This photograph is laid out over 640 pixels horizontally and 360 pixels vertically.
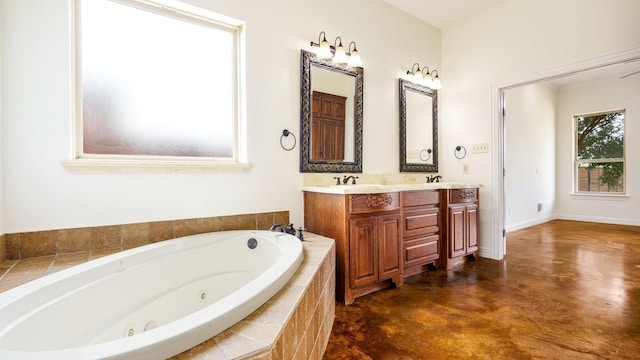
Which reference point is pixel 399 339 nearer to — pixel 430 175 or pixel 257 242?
pixel 257 242

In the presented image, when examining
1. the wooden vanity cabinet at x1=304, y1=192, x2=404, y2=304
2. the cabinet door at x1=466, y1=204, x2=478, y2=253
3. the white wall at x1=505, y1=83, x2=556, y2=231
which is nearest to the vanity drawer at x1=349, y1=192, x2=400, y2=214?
the wooden vanity cabinet at x1=304, y1=192, x2=404, y2=304

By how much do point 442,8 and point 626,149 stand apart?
14.9 ft

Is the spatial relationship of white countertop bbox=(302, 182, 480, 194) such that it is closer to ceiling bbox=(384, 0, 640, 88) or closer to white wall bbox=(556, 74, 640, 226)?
ceiling bbox=(384, 0, 640, 88)

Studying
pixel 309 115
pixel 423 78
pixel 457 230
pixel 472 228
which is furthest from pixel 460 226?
pixel 309 115

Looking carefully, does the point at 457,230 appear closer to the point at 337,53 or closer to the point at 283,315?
the point at 337,53

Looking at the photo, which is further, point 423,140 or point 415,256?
point 423,140

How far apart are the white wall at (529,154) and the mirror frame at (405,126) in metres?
1.68

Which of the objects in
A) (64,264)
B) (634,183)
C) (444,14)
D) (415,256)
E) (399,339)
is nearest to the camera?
(64,264)

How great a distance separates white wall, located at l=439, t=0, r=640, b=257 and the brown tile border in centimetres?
258

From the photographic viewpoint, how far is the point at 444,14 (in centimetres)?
317

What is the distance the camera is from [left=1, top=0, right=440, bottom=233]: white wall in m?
1.46

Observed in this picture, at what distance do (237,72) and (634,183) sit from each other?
658cm

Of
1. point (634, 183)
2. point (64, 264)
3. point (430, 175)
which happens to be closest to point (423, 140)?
point (430, 175)

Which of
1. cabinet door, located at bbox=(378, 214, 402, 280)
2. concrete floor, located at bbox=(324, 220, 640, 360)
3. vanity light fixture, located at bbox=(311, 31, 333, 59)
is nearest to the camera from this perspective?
concrete floor, located at bbox=(324, 220, 640, 360)
